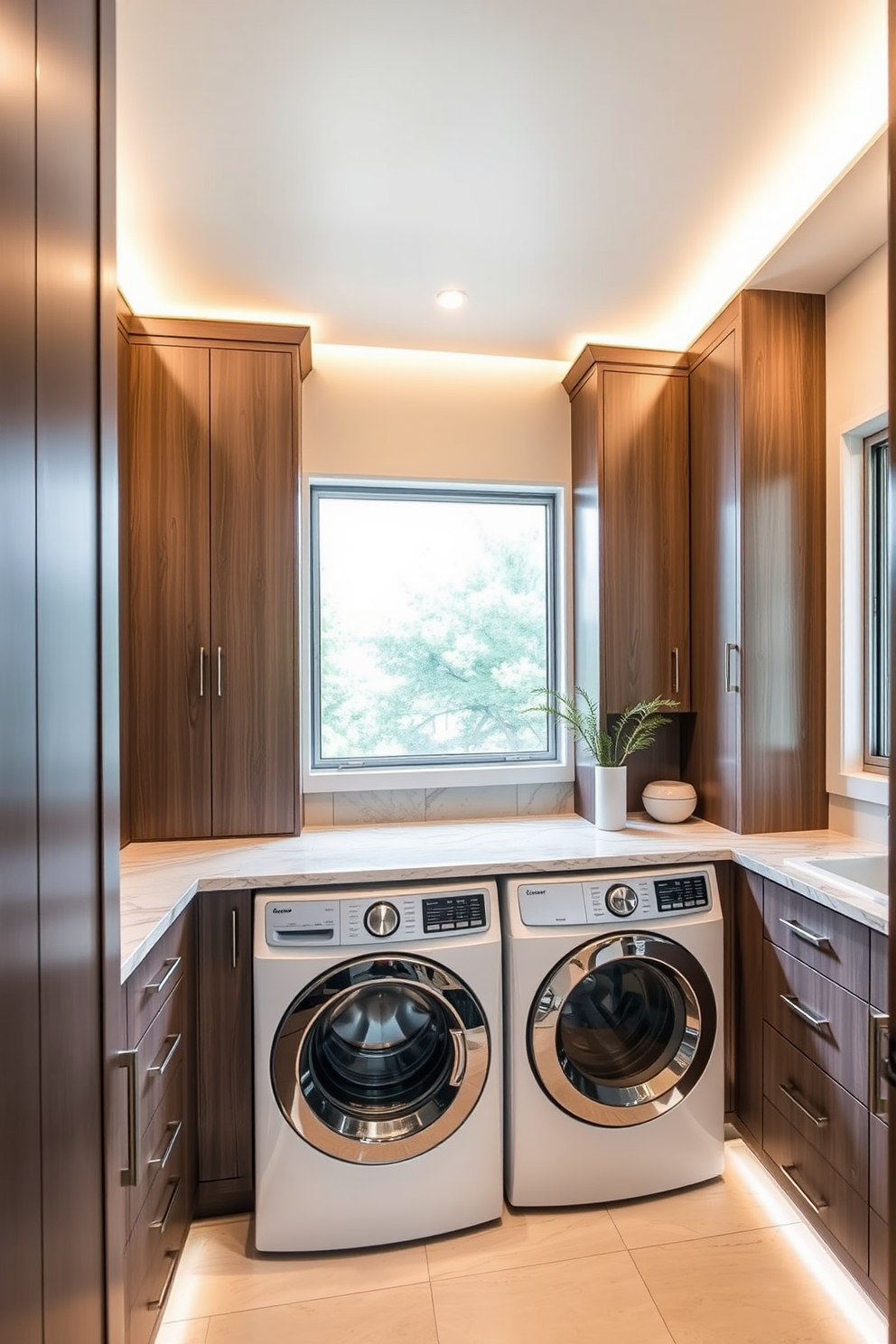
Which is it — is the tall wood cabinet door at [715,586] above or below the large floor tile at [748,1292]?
above

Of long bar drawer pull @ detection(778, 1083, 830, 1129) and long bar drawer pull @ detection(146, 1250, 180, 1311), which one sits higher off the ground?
long bar drawer pull @ detection(778, 1083, 830, 1129)

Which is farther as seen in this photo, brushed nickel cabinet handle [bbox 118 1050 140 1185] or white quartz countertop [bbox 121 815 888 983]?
white quartz countertop [bbox 121 815 888 983]

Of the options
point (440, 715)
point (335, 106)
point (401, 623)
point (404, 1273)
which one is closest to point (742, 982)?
point (404, 1273)

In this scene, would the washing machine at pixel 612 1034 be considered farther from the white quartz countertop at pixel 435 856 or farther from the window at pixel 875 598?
the window at pixel 875 598

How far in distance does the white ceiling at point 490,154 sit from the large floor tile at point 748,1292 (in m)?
2.63

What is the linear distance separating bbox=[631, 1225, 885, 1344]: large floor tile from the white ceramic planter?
1110mm

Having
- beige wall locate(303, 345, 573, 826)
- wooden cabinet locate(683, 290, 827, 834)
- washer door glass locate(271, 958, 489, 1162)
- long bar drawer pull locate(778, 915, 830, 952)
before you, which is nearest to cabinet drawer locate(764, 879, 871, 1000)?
long bar drawer pull locate(778, 915, 830, 952)

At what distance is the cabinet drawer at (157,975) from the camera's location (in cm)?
131

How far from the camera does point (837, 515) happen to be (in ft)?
7.11

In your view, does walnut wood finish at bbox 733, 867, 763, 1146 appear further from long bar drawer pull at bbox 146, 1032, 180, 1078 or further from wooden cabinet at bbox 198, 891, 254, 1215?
long bar drawer pull at bbox 146, 1032, 180, 1078

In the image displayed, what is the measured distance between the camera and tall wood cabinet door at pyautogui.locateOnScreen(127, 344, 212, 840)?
220 centimetres

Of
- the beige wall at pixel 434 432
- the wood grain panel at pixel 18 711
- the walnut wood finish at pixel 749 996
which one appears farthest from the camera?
the beige wall at pixel 434 432

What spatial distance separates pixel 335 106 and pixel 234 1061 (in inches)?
91.6

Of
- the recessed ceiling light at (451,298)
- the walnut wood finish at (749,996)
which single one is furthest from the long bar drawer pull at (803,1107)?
the recessed ceiling light at (451,298)
